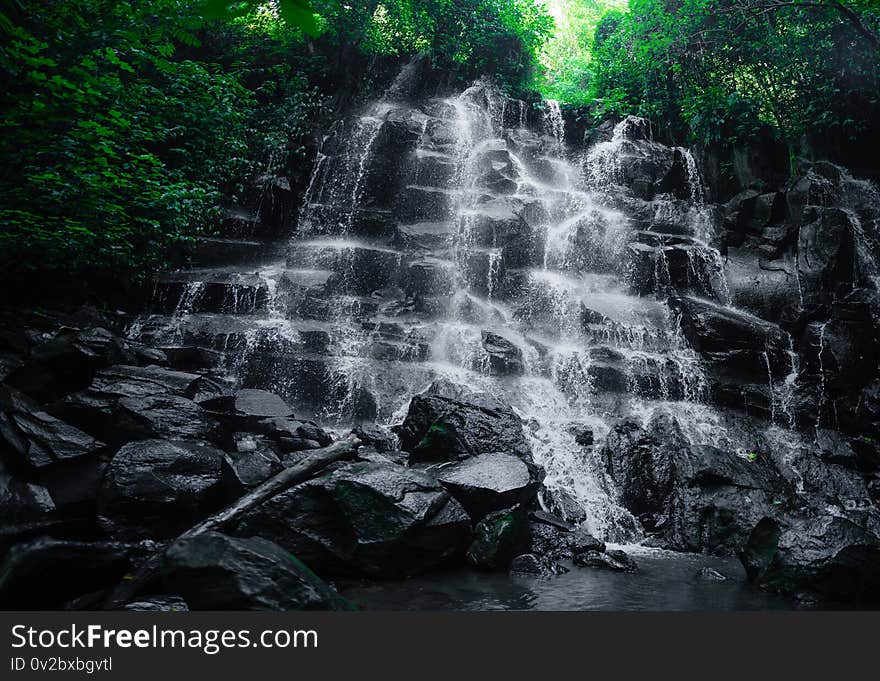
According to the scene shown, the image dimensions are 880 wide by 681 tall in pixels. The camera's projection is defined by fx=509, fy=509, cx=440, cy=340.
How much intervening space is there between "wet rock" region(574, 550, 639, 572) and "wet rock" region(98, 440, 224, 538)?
4.36m

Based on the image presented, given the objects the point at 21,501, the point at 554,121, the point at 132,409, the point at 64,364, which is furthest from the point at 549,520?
the point at 554,121

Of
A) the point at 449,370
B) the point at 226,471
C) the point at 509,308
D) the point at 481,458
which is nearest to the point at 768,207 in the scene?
the point at 509,308

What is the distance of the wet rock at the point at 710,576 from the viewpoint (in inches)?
241

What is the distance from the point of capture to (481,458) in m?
6.99

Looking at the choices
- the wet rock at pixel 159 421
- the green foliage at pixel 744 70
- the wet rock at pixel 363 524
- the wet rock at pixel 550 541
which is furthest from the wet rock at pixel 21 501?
the green foliage at pixel 744 70

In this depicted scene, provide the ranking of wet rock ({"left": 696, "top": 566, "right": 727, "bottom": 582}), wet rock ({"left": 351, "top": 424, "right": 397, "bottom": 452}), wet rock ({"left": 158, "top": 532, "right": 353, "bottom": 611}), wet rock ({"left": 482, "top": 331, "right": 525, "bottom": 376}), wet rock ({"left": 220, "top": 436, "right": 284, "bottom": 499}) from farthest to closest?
wet rock ({"left": 482, "top": 331, "right": 525, "bottom": 376}) → wet rock ({"left": 351, "top": 424, "right": 397, "bottom": 452}) → wet rock ({"left": 696, "top": 566, "right": 727, "bottom": 582}) → wet rock ({"left": 220, "top": 436, "right": 284, "bottom": 499}) → wet rock ({"left": 158, "top": 532, "right": 353, "bottom": 611})

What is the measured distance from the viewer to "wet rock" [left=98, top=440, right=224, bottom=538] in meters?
5.18

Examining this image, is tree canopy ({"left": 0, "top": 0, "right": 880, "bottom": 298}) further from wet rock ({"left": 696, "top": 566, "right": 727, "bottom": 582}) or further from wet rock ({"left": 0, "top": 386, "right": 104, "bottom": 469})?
wet rock ({"left": 696, "top": 566, "right": 727, "bottom": 582})

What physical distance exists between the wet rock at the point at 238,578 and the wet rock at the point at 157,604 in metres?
0.38

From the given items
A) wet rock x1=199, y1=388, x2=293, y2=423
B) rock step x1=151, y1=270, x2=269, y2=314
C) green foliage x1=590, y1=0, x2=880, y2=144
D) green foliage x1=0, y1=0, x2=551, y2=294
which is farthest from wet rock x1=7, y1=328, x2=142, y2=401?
green foliage x1=590, y1=0, x2=880, y2=144

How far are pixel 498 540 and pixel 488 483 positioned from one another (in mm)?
725

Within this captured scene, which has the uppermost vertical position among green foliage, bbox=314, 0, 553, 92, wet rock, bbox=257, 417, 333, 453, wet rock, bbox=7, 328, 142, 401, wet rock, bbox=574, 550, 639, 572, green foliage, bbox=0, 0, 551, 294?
green foliage, bbox=314, 0, 553, 92

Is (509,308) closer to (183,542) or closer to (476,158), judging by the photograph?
(476,158)

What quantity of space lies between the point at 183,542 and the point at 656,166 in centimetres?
1912
